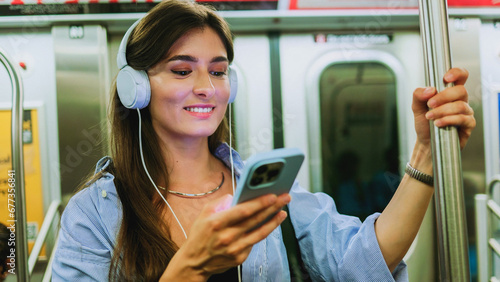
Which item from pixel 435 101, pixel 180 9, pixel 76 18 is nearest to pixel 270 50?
pixel 76 18

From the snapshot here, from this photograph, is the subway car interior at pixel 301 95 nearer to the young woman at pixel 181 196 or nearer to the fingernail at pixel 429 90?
the young woman at pixel 181 196

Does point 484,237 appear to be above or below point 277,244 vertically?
below

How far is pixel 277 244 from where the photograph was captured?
4.65 feet

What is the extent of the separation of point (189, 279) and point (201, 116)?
1.76ft

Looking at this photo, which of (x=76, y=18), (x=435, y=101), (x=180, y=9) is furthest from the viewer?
(x=76, y=18)

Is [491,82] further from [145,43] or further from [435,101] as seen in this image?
[145,43]

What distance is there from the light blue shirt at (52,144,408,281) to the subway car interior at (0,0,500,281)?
45.7 inches

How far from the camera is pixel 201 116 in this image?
4.38ft

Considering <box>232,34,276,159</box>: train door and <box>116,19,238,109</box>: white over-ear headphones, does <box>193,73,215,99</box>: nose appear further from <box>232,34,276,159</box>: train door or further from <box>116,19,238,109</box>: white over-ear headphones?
<box>232,34,276,159</box>: train door

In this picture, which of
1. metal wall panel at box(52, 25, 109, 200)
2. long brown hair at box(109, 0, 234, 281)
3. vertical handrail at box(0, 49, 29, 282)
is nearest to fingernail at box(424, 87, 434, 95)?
long brown hair at box(109, 0, 234, 281)

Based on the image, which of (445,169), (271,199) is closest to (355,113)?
(445,169)

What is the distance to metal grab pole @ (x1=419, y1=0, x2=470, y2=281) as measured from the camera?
2.95 feet

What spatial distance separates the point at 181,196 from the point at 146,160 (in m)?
0.18

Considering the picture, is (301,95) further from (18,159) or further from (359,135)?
(18,159)
